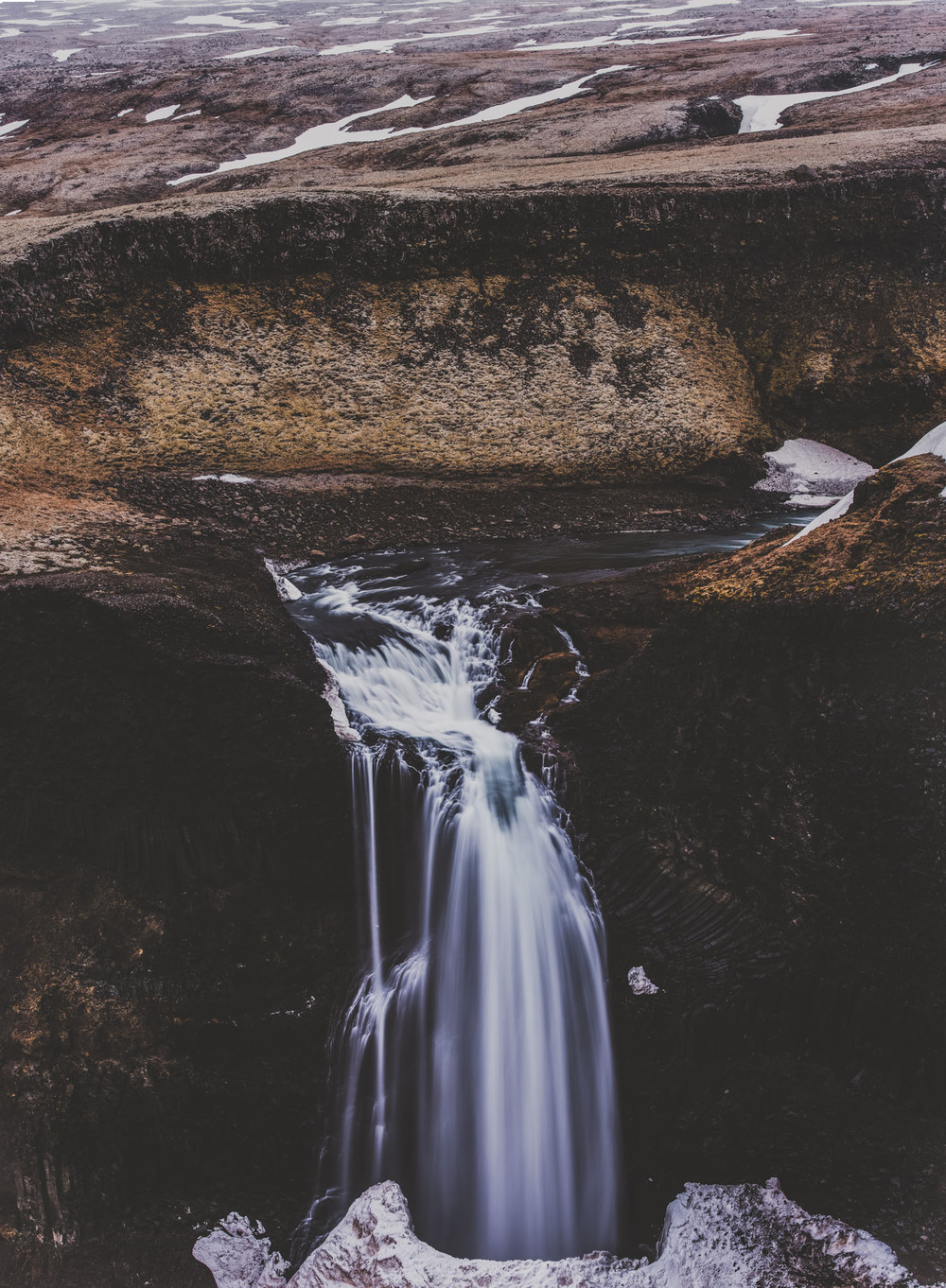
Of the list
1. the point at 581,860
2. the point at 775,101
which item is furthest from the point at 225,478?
the point at 775,101

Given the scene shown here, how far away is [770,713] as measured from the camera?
7969 millimetres

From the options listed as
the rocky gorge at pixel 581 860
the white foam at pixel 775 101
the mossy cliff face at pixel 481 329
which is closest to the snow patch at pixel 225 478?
the mossy cliff face at pixel 481 329

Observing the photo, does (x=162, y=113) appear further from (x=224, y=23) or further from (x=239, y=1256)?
(x=239, y=1256)

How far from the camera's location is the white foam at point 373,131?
137 ft

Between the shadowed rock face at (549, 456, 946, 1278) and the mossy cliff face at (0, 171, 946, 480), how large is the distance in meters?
11.3

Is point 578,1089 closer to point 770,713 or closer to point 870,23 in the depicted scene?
point 770,713

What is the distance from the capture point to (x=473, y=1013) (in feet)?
28.6

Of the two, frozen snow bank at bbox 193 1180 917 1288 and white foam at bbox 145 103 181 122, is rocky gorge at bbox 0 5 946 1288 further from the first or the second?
white foam at bbox 145 103 181 122

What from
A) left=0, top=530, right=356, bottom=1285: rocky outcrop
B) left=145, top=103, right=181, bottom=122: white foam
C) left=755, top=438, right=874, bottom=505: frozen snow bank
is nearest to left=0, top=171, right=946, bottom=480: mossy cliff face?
left=755, top=438, right=874, bottom=505: frozen snow bank

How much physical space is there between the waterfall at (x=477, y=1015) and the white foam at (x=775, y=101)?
42739 millimetres

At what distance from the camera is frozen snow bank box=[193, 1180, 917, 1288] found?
282 inches

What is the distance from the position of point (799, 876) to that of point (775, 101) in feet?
163

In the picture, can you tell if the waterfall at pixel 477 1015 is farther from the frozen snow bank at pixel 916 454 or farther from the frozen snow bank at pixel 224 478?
the frozen snow bank at pixel 224 478

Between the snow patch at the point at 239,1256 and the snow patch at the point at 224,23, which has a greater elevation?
the snow patch at the point at 224,23
